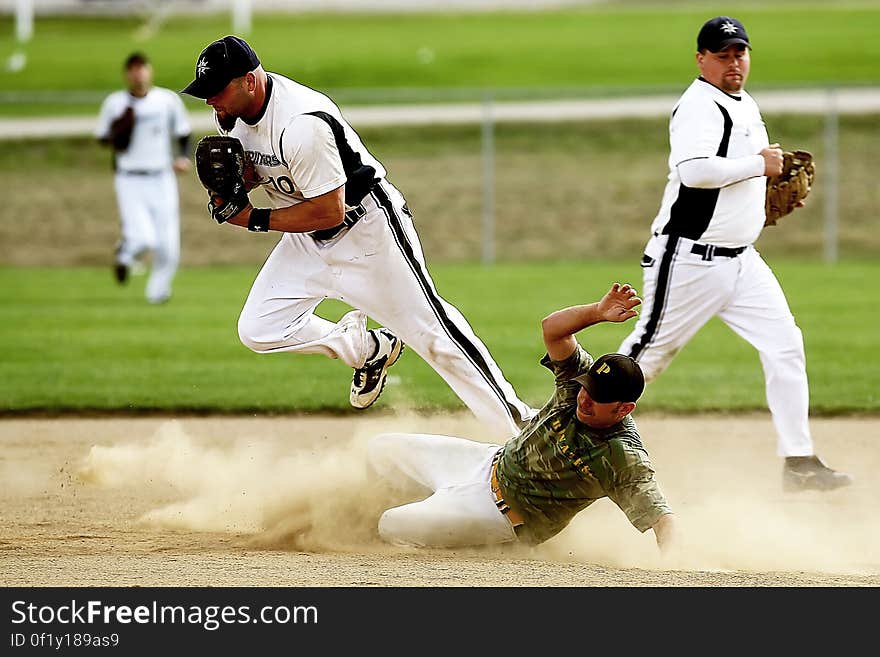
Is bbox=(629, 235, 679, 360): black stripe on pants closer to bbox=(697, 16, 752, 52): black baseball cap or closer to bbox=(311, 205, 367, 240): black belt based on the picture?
bbox=(697, 16, 752, 52): black baseball cap

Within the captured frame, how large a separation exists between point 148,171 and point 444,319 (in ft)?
29.5

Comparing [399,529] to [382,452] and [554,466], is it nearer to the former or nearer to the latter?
[382,452]

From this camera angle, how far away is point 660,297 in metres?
7.62

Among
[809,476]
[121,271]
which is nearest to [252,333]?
[809,476]

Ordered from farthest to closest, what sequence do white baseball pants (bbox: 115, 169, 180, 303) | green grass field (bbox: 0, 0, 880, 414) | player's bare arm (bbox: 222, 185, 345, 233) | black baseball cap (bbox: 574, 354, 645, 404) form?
white baseball pants (bbox: 115, 169, 180, 303) < green grass field (bbox: 0, 0, 880, 414) < player's bare arm (bbox: 222, 185, 345, 233) < black baseball cap (bbox: 574, 354, 645, 404)

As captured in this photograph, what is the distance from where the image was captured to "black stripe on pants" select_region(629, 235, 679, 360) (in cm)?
757

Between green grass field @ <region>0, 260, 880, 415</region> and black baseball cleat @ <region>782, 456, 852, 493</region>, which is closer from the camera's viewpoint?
black baseball cleat @ <region>782, 456, 852, 493</region>

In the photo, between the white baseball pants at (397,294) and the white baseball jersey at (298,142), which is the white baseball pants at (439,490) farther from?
the white baseball jersey at (298,142)

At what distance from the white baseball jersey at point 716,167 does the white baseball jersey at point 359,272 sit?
1422 millimetres

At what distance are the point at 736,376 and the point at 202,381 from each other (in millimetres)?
4451

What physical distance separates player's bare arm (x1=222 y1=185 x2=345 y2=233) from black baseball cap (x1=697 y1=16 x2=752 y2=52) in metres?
2.20

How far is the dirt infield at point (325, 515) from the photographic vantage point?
5832 millimetres

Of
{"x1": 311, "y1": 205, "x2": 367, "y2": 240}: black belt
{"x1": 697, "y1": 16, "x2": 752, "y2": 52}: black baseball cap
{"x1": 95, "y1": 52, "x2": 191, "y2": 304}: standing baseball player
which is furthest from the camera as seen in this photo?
{"x1": 95, "y1": 52, "x2": 191, "y2": 304}: standing baseball player

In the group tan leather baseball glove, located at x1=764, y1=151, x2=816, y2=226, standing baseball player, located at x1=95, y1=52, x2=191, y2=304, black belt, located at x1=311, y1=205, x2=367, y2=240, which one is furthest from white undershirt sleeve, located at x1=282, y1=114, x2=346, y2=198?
standing baseball player, located at x1=95, y1=52, x2=191, y2=304
